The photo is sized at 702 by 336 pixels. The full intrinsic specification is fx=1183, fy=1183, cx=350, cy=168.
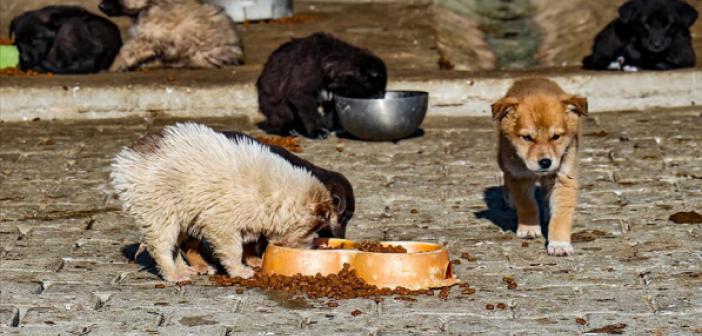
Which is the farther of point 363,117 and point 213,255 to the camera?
point 363,117

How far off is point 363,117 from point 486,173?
1.74 m

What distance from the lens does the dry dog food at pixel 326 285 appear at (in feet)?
23.7

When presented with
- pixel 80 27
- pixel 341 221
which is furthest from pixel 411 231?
pixel 80 27

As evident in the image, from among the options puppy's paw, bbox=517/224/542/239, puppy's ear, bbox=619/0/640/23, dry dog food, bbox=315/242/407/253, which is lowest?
puppy's ear, bbox=619/0/640/23

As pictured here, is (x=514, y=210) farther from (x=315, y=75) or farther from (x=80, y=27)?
(x=80, y=27)

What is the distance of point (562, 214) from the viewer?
Result: 8.34 meters

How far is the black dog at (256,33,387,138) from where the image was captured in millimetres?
12258

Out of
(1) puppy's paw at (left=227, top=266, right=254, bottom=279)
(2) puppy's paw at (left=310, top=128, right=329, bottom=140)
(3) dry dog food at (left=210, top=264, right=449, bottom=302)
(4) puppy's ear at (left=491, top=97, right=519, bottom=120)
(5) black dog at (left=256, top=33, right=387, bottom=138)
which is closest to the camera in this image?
(3) dry dog food at (left=210, top=264, right=449, bottom=302)

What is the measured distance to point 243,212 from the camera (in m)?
7.41

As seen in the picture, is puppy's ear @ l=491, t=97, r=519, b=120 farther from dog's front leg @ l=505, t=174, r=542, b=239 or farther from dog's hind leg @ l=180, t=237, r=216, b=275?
dog's hind leg @ l=180, t=237, r=216, b=275

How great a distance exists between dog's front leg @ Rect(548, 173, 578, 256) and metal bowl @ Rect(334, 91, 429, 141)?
357cm

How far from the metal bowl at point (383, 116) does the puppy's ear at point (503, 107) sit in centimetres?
334

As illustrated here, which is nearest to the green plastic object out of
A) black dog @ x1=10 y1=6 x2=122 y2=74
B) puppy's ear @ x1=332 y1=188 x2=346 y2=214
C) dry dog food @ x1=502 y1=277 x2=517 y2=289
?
black dog @ x1=10 y1=6 x2=122 y2=74

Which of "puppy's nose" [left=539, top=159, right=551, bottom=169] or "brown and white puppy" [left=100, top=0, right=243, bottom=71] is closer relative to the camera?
"puppy's nose" [left=539, top=159, right=551, bottom=169]
